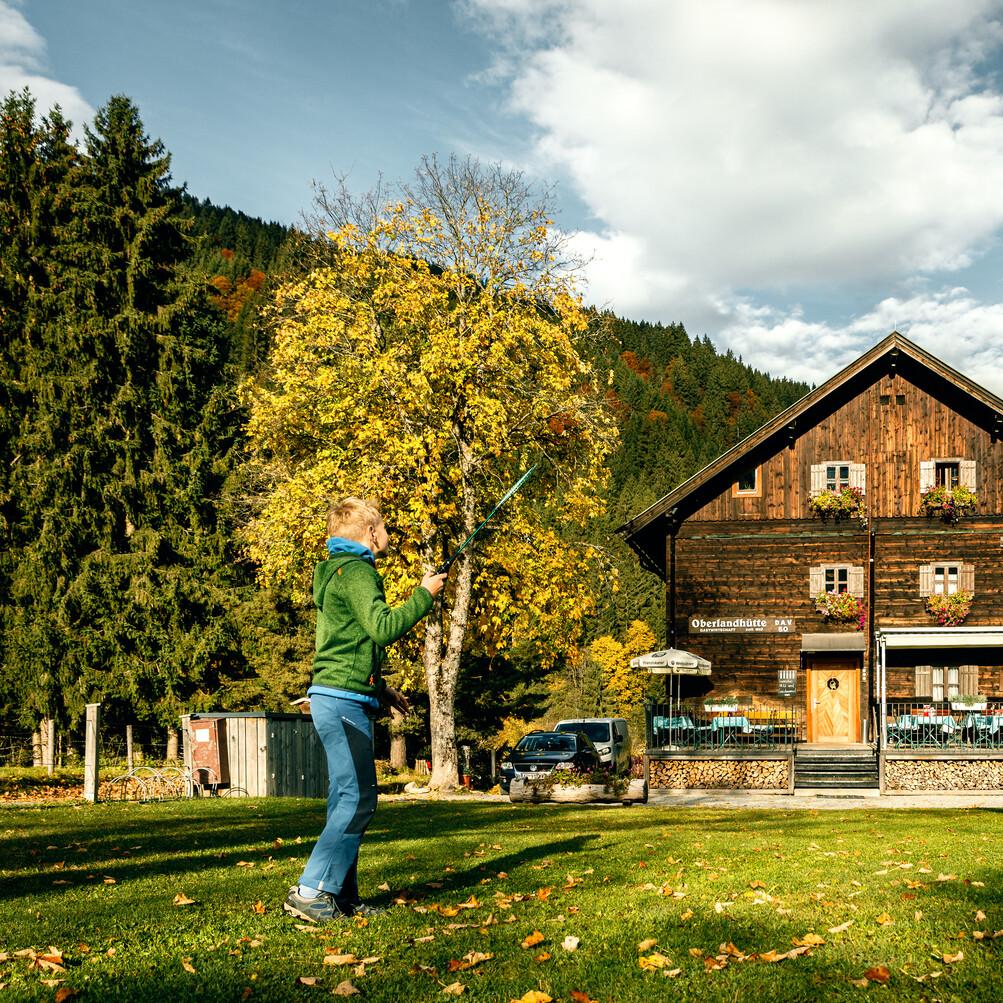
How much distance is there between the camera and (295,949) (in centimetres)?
498

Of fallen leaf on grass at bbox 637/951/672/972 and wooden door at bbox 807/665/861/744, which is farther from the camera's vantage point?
wooden door at bbox 807/665/861/744

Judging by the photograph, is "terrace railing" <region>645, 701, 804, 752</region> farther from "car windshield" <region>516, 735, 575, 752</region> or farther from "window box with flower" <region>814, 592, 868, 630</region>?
Result: "window box with flower" <region>814, 592, 868, 630</region>

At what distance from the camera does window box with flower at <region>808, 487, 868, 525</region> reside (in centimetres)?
2875

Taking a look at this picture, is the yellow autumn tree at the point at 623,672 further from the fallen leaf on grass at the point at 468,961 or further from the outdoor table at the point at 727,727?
the fallen leaf on grass at the point at 468,961

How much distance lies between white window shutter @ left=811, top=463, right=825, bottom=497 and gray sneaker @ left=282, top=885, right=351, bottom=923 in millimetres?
25581

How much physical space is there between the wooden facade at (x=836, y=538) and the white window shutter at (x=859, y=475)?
0.11 feet

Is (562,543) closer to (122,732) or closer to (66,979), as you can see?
(122,732)

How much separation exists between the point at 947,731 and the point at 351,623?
22.5m

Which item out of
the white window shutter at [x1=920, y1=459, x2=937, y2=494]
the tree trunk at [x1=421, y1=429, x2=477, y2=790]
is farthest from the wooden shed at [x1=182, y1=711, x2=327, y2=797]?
the white window shutter at [x1=920, y1=459, x2=937, y2=494]

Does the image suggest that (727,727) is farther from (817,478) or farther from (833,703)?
(817,478)

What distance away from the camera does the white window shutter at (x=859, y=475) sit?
29.0 metres

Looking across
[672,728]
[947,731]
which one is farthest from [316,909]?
[947,731]

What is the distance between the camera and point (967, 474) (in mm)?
28641

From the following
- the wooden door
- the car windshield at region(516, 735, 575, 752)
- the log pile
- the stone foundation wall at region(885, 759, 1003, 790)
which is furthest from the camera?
the wooden door
